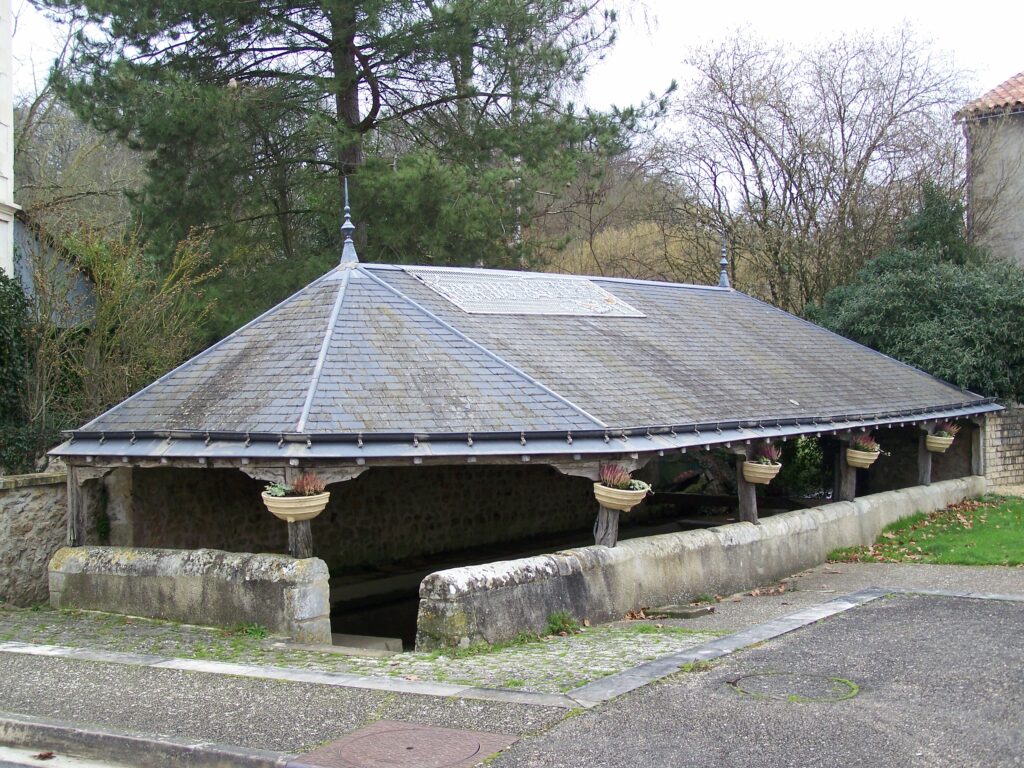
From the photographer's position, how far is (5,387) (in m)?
12.7

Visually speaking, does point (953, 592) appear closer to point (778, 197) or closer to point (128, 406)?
→ point (128, 406)

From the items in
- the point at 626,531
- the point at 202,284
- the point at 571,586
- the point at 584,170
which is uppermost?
the point at 584,170

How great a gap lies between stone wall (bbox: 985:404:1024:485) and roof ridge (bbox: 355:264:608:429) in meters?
10.1

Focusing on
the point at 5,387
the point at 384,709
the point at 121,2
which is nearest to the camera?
the point at 384,709

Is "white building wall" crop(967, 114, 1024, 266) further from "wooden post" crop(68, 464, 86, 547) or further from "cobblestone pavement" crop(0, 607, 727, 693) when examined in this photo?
"wooden post" crop(68, 464, 86, 547)

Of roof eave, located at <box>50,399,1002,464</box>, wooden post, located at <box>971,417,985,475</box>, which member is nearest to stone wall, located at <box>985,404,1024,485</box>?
wooden post, located at <box>971,417,985,475</box>

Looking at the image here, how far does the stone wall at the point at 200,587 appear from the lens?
27.9 ft

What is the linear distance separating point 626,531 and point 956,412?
5146 mm

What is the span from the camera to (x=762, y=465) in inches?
438

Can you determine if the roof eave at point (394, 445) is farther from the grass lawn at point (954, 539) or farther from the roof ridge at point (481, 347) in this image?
the grass lawn at point (954, 539)

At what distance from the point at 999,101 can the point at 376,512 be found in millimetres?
16407

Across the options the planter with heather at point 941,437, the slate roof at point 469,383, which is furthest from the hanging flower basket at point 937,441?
the slate roof at point 469,383

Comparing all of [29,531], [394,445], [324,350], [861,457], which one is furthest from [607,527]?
[29,531]

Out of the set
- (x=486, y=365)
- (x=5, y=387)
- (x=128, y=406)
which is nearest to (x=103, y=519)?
(x=128, y=406)
